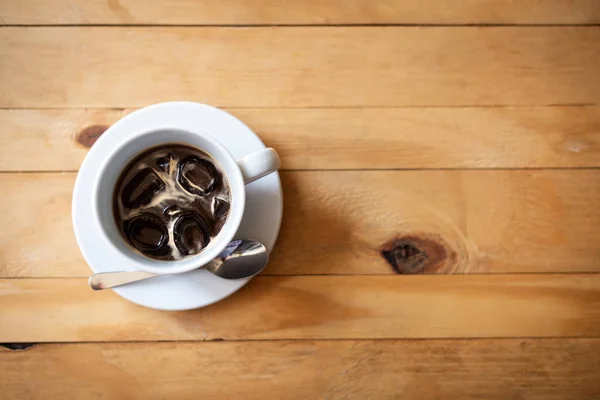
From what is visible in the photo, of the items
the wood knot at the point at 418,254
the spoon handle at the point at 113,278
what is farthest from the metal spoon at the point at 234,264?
the wood knot at the point at 418,254

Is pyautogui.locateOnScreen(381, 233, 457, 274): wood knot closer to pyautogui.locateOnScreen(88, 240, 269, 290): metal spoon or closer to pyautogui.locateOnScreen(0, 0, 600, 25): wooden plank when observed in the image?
pyautogui.locateOnScreen(88, 240, 269, 290): metal spoon

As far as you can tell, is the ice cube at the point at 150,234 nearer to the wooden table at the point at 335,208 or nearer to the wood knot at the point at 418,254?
Answer: the wooden table at the point at 335,208

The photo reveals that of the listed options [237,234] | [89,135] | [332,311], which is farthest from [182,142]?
[332,311]

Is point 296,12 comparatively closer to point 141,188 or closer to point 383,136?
point 383,136

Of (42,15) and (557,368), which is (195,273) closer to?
(42,15)

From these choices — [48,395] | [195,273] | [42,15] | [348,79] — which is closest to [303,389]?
[195,273]

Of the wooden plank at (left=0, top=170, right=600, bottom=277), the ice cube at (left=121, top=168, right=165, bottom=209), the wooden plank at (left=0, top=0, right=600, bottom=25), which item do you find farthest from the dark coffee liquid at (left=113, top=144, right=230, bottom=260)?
the wooden plank at (left=0, top=0, right=600, bottom=25)

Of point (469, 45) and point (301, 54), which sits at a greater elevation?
point (469, 45)
